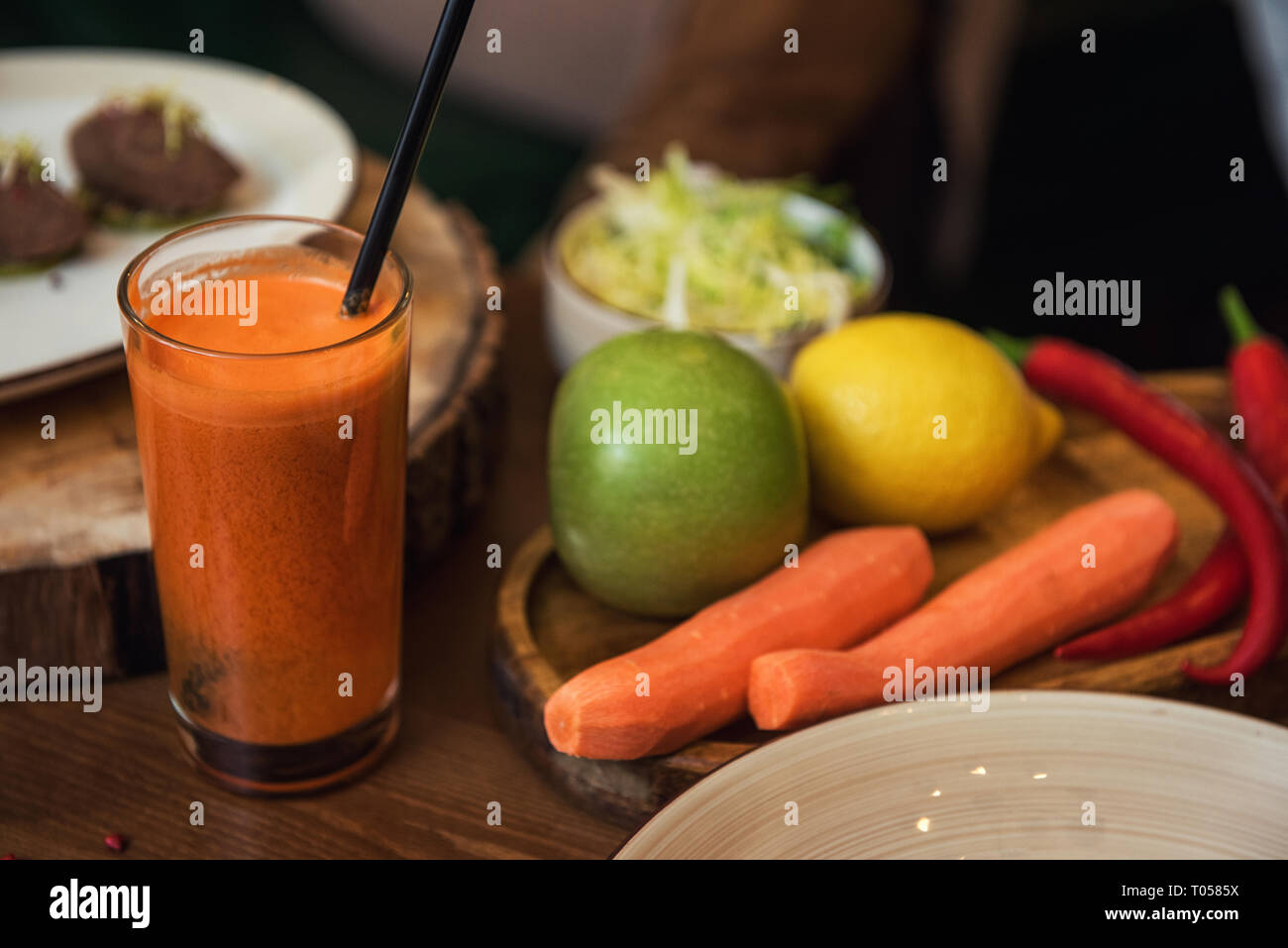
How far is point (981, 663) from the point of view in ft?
3.34

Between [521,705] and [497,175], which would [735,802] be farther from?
[497,175]

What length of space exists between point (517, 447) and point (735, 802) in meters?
0.66

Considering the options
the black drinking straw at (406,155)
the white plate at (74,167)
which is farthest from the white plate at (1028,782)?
the white plate at (74,167)

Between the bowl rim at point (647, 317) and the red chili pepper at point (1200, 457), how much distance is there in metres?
0.16

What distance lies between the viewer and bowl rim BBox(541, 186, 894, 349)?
1.29 meters

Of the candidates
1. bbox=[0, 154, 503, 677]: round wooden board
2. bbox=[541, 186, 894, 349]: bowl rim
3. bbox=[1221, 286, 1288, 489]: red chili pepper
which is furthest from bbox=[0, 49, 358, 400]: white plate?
bbox=[1221, 286, 1288, 489]: red chili pepper

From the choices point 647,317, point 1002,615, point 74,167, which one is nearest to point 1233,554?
point 1002,615

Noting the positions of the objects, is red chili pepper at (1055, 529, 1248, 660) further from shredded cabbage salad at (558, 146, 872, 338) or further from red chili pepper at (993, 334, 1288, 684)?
shredded cabbage salad at (558, 146, 872, 338)

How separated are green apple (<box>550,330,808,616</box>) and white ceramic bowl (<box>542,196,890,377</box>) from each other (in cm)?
17

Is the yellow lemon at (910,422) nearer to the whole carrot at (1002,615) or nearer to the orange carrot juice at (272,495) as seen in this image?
the whole carrot at (1002,615)

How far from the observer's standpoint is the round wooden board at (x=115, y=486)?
959mm

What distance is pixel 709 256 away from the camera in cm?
143

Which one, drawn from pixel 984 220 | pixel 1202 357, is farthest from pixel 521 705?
pixel 984 220

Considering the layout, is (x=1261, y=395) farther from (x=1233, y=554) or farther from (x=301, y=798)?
(x=301, y=798)
